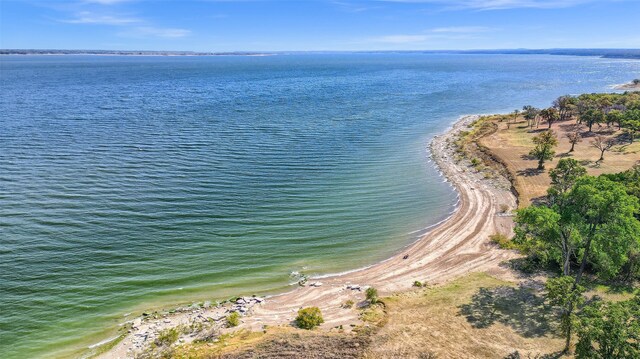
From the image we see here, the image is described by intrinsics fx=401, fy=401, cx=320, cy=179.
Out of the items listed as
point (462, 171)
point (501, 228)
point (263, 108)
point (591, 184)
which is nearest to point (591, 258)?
point (591, 184)

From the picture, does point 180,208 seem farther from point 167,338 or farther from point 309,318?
point 309,318

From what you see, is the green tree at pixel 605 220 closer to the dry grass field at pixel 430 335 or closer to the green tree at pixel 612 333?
the dry grass field at pixel 430 335

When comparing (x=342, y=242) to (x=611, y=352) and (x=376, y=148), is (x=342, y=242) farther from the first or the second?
(x=376, y=148)

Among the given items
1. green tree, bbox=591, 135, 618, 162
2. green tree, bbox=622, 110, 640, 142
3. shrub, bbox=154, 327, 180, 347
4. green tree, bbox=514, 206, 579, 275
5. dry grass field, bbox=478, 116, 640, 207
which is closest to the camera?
shrub, bbox=154, 327, 180, 347

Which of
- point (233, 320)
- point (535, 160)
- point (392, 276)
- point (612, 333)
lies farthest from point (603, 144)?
point (233, 320)

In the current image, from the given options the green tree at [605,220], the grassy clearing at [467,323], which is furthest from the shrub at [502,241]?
the green tree at [605,220]

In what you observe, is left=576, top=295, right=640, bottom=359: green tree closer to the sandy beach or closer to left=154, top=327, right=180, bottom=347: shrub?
the sandy beach

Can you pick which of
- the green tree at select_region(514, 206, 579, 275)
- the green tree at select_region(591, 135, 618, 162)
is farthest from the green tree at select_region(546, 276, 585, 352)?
the green tree at select_region(591, 135, 618, 162)

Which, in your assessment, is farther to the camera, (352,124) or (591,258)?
(352,124)
